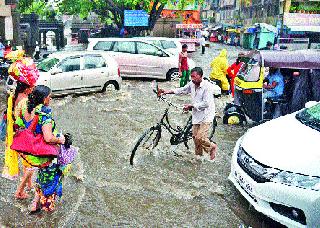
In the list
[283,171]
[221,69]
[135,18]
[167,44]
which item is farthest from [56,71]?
[135,18]

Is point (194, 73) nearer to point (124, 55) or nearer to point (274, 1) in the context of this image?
point (124, 55)

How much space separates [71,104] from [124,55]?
15.4ft

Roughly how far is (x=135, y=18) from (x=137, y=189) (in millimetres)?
24962

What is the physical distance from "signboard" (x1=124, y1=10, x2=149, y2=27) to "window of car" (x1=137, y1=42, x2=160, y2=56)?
13535 millimetres

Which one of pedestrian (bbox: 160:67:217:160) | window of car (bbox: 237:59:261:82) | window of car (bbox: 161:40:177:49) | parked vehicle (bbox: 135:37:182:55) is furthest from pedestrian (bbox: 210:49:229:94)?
window of car (bbox: 161:40:177:49)

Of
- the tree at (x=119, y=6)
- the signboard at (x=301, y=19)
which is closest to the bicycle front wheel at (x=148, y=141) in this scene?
the tree at (x=119, y=6)

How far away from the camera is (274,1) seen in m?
49.7

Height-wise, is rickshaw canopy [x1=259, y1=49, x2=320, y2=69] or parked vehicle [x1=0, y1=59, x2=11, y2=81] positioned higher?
rickshaw canopy [x1=259, y1=49, x2=320, y2=69]

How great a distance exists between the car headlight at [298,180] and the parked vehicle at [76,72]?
8.87 m

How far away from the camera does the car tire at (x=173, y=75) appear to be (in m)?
16.0

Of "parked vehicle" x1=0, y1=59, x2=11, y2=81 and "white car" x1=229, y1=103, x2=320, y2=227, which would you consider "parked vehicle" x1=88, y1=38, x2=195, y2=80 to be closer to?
"parked vehicle" x1=0, y1=59, x2=11, y2=81

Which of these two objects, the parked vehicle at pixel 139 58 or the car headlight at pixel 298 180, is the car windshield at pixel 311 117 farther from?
the parked vehicle at pixel 139 58

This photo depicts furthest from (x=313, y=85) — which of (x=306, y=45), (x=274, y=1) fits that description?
(x=274, y=1)

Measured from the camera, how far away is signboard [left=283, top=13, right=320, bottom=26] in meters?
43.4
